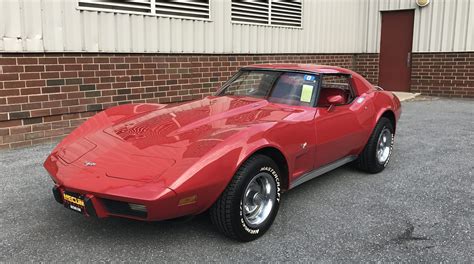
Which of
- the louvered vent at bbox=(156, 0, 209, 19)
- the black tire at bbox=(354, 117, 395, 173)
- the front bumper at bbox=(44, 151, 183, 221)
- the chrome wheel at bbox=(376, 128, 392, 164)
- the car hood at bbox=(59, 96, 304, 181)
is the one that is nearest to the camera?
the front bumper at bbox=(44, 151, 183, 221)

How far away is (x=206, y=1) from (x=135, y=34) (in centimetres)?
185

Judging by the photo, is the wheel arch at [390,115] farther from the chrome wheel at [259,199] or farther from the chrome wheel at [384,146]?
the chrome wheel at [259,199]

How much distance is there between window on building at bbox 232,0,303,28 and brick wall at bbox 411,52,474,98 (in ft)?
13.9

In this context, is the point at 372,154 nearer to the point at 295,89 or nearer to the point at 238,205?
the point at 295,89

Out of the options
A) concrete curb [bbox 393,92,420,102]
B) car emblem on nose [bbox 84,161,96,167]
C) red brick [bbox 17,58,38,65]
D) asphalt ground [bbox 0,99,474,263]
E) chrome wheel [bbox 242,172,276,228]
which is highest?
red brick [bbox 17,58,38,65]

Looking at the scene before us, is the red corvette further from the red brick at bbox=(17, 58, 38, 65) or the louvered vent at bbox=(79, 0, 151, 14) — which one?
the louvered vent at bbox=(79, 0, 151, 14)

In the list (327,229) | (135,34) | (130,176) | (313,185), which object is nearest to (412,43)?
(135,34)

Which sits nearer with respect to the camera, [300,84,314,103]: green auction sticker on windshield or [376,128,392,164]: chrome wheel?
[300,84,314,103]: green auction sticker on windshield

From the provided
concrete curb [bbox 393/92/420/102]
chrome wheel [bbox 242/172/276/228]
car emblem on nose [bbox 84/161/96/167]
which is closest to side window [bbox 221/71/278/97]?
chrome wheel [bbox 242/172/276/228]

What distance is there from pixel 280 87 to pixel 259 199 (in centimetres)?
135

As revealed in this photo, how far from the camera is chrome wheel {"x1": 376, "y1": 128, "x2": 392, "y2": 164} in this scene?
4.95m

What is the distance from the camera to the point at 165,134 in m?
3.28

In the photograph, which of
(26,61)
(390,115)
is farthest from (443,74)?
(26,61)

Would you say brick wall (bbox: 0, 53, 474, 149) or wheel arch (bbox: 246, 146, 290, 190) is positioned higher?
brick wall (bbox: 0, 53, 474, 149)
